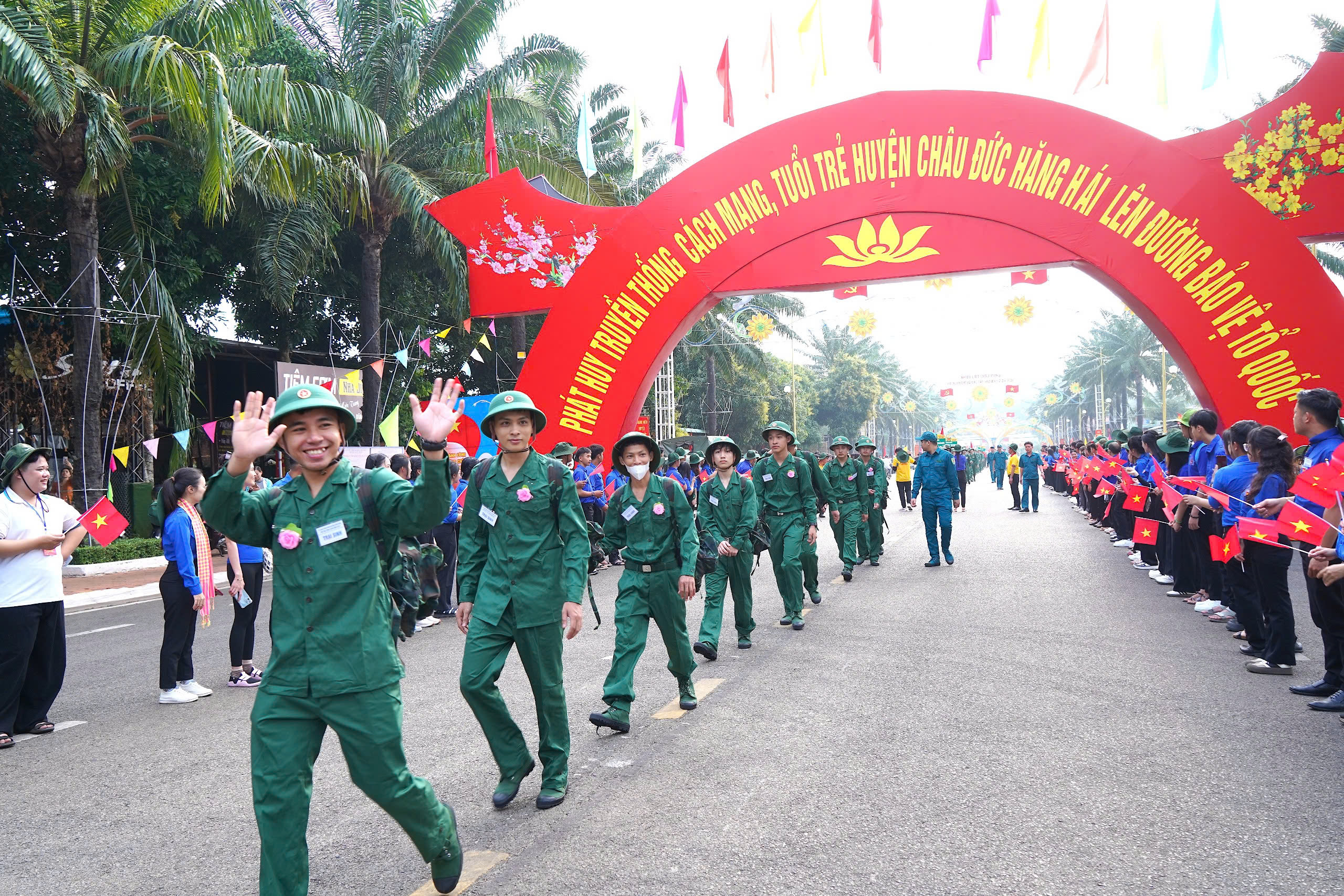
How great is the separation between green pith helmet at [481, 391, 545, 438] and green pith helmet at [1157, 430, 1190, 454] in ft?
24.1

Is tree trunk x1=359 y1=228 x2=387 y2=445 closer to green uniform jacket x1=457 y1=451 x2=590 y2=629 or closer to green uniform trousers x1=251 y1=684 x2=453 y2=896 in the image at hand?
green uniform jacket x1=457 y1=451 x2=590 y2=629

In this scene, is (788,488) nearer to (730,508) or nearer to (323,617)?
(730,508)

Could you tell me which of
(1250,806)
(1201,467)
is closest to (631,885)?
(1250,806)

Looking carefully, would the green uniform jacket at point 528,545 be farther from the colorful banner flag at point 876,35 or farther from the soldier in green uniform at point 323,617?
the colorful banner flag at point 876,35

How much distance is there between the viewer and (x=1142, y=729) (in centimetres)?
549

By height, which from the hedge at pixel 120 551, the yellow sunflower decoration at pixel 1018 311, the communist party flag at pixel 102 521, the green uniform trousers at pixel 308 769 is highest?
the yellow sunflower decoration at pixel 1018 311

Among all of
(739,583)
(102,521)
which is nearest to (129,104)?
(102,521)

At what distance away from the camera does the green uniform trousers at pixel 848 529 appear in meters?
12.9

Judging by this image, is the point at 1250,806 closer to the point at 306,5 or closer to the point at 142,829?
the point at 142,829

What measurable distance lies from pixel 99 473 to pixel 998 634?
12989mm

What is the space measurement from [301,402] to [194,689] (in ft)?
15.3

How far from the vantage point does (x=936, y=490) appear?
13.5 metres

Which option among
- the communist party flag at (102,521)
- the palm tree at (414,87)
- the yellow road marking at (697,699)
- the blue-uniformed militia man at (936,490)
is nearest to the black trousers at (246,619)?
the communist party flag at (102,521)

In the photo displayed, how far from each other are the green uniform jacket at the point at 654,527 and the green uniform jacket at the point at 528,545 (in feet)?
4.47
